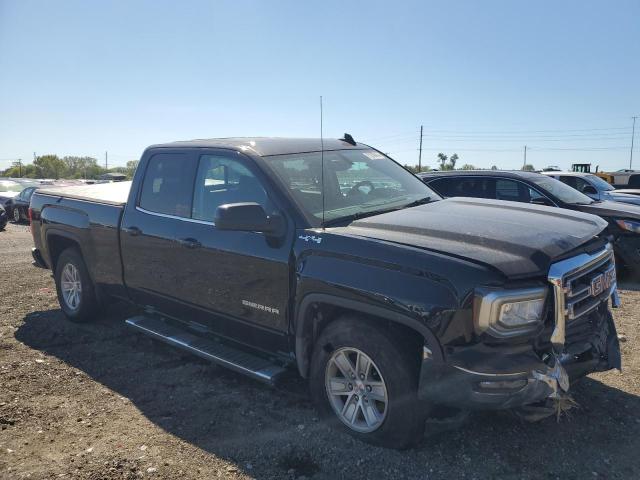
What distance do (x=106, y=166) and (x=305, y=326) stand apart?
92234 mm

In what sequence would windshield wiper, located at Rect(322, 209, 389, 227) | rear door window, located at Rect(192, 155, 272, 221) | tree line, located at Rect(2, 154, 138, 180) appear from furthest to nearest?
tree line, located at Rect(2, 154, 138, 180)
rear door window, located at Rect(192, 155, 272, 221)
windshield wiper, located at Rect(322, 209, 389, 227)

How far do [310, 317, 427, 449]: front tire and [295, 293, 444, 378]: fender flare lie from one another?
9cm

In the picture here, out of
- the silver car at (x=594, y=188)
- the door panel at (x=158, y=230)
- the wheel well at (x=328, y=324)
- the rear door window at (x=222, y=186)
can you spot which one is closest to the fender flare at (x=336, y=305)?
the wheel well at (x=328, y=324)

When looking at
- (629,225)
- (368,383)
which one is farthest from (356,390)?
(629,225)

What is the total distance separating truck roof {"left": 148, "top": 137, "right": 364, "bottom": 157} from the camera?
4.05 m

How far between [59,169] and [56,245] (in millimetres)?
84993

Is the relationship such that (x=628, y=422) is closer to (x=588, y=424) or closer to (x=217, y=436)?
(x=588, y=424)

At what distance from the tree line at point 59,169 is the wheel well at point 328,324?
71398 millimetres

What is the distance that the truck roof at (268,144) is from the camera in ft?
13.3

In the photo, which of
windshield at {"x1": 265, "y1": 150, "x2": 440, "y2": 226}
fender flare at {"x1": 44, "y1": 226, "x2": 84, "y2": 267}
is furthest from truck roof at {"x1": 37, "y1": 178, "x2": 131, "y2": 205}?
windshield at {"x1": 265, "y1": 150, "x2": 440, "y2": 226}

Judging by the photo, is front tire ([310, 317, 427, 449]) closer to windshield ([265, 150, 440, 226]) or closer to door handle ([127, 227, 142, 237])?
windshield ([265, 150, 440, 226])

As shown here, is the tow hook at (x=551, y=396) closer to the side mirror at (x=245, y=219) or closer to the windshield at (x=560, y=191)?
the side mirror at (x=245, y=219)

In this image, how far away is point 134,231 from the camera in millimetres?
4719

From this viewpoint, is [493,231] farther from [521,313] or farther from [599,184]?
[599,184]
